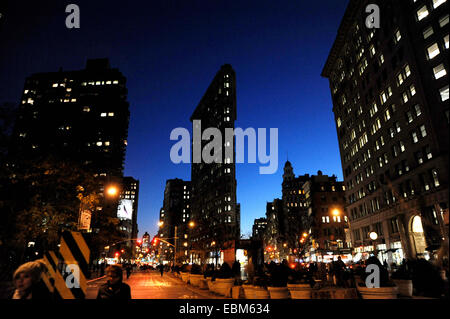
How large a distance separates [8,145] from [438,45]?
53.3m

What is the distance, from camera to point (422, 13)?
4553 centimetres

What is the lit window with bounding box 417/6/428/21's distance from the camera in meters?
44.9

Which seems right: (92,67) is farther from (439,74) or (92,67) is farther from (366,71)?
(439,74)

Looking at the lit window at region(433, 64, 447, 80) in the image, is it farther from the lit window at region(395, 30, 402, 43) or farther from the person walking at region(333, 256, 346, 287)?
the person walking at region(333, 256, 346, 287)

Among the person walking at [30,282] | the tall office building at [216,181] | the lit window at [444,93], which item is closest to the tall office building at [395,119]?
the lit window at [444,93]

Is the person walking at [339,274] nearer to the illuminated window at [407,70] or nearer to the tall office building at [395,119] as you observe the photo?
the tall office building at [395,119]

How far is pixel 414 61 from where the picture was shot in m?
46.3

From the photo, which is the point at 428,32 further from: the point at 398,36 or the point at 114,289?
the point at 114,289

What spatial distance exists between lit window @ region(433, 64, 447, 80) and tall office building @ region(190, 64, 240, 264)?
272ft

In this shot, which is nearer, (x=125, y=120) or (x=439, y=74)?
(x=439, y=74)

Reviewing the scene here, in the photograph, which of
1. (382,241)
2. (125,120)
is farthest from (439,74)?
(125,120)

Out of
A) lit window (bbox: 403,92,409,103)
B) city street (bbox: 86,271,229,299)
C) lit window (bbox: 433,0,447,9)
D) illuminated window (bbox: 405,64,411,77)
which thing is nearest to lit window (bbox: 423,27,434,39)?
lit window (bbox: 433,0,447,9)

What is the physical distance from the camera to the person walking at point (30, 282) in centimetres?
506
